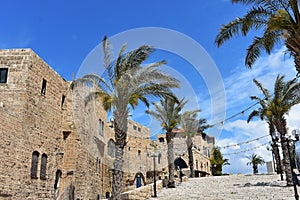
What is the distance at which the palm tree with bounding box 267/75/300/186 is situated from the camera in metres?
18.2

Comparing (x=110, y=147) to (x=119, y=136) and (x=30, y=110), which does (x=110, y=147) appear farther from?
(x=119, y=136)

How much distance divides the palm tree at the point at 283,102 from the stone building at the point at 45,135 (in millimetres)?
11442

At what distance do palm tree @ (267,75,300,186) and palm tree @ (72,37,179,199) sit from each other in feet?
29.5

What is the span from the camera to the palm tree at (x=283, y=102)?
59.6 feet

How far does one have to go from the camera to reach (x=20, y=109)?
1394cm

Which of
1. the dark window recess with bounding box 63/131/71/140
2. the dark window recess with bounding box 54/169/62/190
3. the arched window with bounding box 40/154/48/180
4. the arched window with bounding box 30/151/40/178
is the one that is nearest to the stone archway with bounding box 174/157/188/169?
the dark window recess with bounding box 63/131/71/140

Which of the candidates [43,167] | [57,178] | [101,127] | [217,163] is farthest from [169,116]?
[217,163]

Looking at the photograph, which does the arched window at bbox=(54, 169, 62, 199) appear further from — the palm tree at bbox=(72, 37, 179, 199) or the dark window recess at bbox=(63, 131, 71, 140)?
the palm tree at bbox=(72, 37, 179, 199)

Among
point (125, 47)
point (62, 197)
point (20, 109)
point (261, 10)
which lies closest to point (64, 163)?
point (62, 197)

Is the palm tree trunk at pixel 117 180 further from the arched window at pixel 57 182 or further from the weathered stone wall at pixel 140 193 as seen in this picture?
the arched window at pixel 57 182

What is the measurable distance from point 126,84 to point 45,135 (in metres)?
6.78

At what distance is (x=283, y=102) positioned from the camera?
60.4 ft

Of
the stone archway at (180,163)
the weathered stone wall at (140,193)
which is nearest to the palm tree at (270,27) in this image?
the weathered stone wall at (140,193)

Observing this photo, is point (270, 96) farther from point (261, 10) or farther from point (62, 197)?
point (62, 197)
